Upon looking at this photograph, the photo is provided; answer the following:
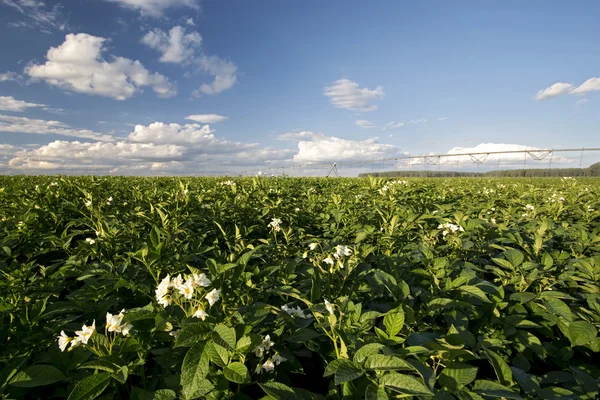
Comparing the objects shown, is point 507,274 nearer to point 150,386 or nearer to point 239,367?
point 239,367

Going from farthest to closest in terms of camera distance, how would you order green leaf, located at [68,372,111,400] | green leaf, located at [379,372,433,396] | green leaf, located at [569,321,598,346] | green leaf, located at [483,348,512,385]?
green leaf, located at [569,321,598,346] → green leaf, located at [483,348,512,385] → green leaf, located at [68,372,111,400] → green leaf, located at [379,372,433,396]

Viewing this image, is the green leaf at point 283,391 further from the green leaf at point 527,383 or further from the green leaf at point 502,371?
the green leaf at point 527,383

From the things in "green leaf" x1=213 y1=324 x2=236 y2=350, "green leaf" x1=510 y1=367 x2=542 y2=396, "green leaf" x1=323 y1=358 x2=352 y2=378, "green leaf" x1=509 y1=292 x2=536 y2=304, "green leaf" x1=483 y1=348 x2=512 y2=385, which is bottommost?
"green leaf" x1=510 y1=367 x2=542 y2=396

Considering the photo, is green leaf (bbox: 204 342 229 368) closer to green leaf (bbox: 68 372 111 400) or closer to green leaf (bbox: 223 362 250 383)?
green leaf (bbox: 223 362 250 383)

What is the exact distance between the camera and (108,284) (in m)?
1.99

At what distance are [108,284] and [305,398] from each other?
1.57 metres

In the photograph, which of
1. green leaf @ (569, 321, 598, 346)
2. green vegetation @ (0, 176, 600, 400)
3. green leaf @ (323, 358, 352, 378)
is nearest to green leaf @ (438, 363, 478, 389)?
green vegetation @ (0, 176, 600, 400)

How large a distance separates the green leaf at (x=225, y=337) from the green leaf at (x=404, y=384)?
58 centimetres

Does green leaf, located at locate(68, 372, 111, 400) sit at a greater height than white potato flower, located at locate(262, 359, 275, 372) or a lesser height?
greater

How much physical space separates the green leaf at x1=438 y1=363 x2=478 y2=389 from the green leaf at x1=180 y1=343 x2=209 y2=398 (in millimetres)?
922

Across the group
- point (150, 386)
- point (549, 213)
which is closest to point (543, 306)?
point (150, 386)

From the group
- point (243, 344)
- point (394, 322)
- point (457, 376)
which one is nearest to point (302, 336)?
point (243, 344)

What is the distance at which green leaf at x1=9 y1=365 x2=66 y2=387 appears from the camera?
1.16 m

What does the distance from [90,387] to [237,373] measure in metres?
0.57
